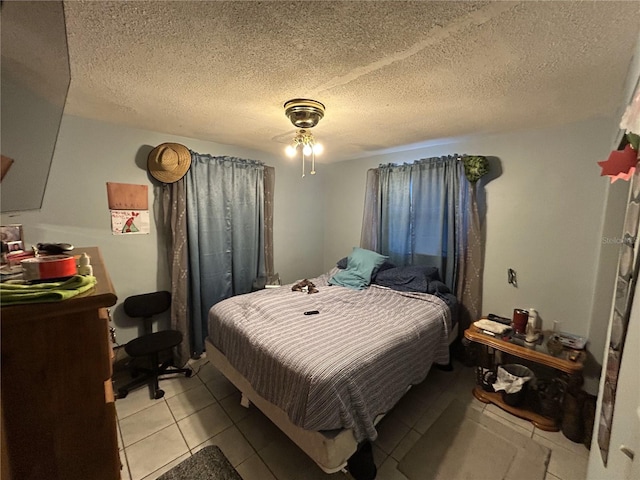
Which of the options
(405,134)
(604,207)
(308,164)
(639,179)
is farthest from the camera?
(308,164)

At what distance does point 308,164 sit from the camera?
3.90 metres

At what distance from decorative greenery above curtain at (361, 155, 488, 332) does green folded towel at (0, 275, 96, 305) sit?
2.87 m

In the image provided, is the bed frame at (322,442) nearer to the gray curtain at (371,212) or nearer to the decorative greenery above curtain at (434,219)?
the decorative greenery above curtain at (434,219)

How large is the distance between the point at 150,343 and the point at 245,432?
1.12 meters

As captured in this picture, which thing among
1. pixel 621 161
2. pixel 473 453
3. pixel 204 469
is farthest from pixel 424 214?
pixel 204 469

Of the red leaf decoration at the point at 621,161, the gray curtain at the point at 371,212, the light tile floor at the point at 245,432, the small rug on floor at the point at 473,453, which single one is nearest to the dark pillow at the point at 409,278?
the gray curtain at the point at 371,212

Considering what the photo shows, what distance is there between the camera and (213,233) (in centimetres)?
289

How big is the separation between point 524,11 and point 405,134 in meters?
1.60

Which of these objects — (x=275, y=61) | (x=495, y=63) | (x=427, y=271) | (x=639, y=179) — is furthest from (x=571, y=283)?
(x=275, y=61)

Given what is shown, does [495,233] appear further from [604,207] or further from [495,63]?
[495,63]

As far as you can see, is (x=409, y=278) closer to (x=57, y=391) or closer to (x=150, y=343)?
(x=150, y=343)

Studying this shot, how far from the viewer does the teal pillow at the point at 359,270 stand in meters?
3.02

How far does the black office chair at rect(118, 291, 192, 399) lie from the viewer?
2.22 meters

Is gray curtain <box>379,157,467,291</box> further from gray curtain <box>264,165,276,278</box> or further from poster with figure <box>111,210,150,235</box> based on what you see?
poster with figure <box>111,210,150,235</box>
